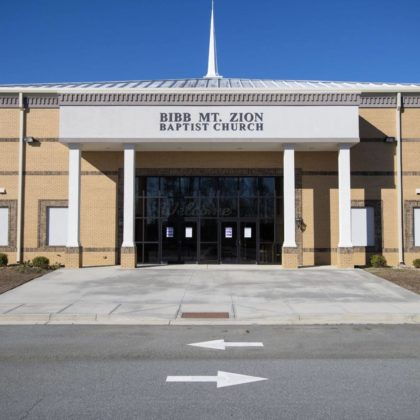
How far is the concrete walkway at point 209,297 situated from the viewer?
11.2 m

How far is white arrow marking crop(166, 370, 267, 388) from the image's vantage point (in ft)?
21.1

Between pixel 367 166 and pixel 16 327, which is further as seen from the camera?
pixel 367 166

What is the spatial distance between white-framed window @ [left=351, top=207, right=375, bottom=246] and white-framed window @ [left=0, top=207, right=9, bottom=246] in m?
15.5

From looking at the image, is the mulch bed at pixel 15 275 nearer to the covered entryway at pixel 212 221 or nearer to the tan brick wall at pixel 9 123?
the covered entryway at pixel 212 221

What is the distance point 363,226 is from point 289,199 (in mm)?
4437

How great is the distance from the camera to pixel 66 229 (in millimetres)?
23375

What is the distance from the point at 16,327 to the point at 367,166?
1748 centimetres

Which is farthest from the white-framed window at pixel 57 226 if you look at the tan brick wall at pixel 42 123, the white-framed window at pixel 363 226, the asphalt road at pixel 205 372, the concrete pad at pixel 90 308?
the asphalt road at pixel 205 372

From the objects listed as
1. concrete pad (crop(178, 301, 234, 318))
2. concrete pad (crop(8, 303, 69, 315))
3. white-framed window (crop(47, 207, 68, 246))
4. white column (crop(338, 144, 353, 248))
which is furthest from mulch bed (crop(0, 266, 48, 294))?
white column (crop(338, 144, 353, 248))

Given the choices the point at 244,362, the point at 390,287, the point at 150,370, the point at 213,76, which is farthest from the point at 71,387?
the point at 213,76

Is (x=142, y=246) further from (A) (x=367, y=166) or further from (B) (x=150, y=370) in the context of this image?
(B) (x=150, y=370)

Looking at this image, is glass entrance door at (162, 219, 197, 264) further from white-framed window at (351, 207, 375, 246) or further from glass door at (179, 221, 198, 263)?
white-framed window at (351, 207, 375, 246)

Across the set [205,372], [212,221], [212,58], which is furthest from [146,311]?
[212,58]

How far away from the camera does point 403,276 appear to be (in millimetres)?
18328
